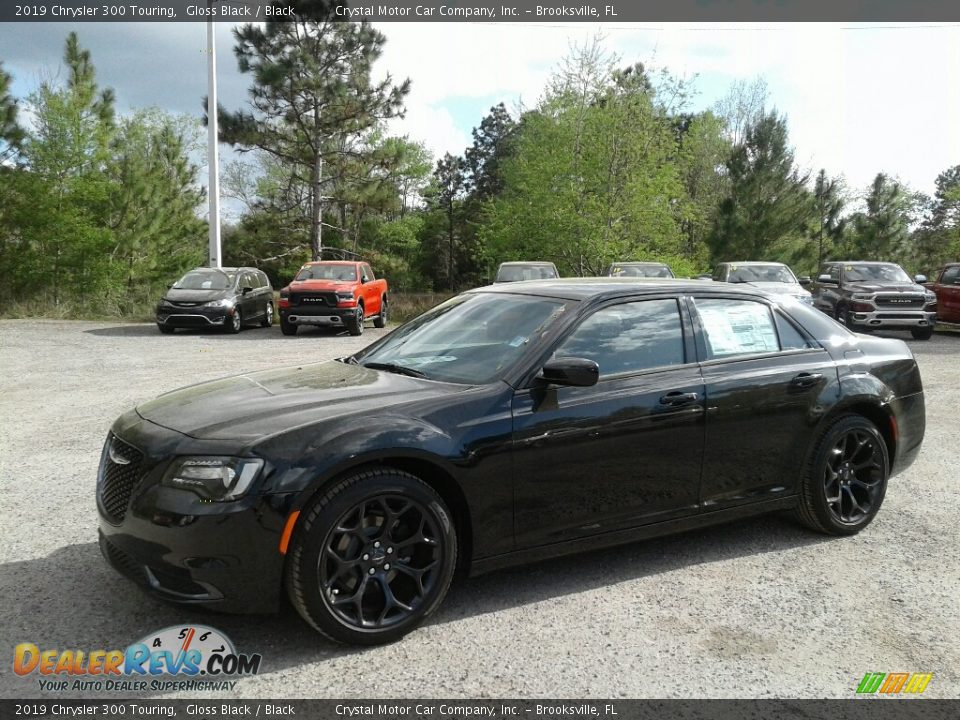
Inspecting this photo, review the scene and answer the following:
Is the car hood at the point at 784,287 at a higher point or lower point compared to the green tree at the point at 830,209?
lower

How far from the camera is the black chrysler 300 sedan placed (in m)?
3.17

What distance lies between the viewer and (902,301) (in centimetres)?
1883

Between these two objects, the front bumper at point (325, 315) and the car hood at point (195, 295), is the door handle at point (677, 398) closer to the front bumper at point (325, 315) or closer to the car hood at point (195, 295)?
the front bumper at point (325, 315)

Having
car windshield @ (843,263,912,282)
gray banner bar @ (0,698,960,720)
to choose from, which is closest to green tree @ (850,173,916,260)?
car windshield @ (843,263,912,282)

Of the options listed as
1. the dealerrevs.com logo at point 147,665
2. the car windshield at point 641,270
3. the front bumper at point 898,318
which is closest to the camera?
the dealerrevs.com logo at point 147,665

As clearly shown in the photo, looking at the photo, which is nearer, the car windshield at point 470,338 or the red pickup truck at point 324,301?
the car windshield at point 470,338

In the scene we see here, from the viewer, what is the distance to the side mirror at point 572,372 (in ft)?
11.9

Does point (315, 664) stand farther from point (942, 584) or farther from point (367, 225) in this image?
point (367, 225)

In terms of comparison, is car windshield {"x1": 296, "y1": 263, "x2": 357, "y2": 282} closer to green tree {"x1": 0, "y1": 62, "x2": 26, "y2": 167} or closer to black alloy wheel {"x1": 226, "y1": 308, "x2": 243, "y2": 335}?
black alloy wheel {"x1": 226, "y1": 308, "x2": 243, "y2": 335}

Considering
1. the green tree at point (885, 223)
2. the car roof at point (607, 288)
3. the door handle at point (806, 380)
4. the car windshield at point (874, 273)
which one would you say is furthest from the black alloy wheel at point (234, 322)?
the green tree at point (885, 223)

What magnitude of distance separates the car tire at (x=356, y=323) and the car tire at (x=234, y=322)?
287cm

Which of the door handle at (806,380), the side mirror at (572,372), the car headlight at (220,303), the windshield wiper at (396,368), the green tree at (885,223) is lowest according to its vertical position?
the car headlight at (220,303)

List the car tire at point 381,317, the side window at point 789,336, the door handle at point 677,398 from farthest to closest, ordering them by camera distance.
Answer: the car tire at point 381,317
the side window at point 789,336
the door handle at point 677,398

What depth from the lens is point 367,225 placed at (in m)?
55.0
